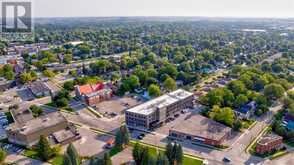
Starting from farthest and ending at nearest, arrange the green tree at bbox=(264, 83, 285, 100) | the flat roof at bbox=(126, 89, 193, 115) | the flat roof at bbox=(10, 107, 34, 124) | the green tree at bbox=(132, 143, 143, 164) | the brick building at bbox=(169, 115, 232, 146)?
the green tree at bbox=(264, 83, 285, 100), the flat roof at bbox=(126, 89, 193, 115), the flat roof at bbox=(10, 107, 34, 124), the brick building at bbox=(169, 115, 232, 146), the green tree at bbox=(132, 143, 143, 164)

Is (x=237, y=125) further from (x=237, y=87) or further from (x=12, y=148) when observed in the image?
(x=12, y=148)

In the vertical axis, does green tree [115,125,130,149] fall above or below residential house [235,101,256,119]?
below

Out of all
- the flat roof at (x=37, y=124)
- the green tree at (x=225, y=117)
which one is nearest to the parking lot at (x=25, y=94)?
the flat roof at (x=37, y=124)

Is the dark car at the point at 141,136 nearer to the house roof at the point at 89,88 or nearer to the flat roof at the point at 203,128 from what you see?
the flat roof at the point at 203,128

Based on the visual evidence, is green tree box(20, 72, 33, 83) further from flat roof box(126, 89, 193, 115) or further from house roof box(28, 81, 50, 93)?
flat roof box(126, 89, 193, 115)

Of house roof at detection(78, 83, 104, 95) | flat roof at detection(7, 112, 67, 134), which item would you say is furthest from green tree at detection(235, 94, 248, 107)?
flat roof at detection(7, 112, 67, 134)
